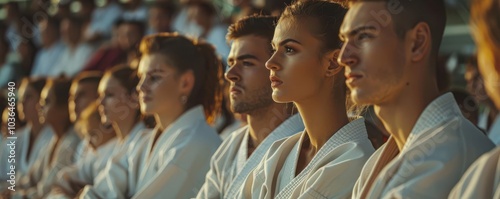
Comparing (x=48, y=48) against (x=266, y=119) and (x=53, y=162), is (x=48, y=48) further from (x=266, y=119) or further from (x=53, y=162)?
(x=266, y=119)

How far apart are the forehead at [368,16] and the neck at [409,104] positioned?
0.18 meters

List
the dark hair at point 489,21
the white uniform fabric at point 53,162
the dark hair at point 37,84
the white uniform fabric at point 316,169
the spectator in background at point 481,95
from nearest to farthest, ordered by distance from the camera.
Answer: the dark hair at point 489,21
the white uniform fabric at point 316,169
the spectator in background at point 481,95
the white uniform fabric at point 53,162
the dark hair at point 37,84

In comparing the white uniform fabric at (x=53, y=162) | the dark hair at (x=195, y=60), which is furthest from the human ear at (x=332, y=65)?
the white uniform fabric at (x=53, y=162)

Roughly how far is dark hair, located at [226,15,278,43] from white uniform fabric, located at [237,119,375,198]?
1.90 feet

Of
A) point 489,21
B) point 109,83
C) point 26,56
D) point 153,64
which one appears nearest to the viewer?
point 489,21

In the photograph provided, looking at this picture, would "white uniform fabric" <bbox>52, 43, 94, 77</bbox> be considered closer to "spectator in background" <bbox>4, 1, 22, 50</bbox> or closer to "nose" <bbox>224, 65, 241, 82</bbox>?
"spectator in background" <bbox>4, 1, 22, 50</bbox>

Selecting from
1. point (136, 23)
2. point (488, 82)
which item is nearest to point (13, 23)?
point (136, 23)

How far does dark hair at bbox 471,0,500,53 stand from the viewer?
220 centimetres

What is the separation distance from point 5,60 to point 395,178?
732cm

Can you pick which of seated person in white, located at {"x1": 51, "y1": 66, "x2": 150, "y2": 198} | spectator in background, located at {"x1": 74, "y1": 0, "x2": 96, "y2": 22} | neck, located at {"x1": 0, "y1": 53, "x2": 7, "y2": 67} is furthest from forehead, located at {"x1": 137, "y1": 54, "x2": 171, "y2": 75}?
neck, located at {"x1": 0, "y1": 53, "x2": 7, "y2": 67}

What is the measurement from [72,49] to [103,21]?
38 cm

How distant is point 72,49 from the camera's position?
8953 mm

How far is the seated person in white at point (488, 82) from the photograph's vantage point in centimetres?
221

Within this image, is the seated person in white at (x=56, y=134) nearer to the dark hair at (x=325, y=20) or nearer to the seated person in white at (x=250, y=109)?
the seated person in white at (x=250, y=109)
